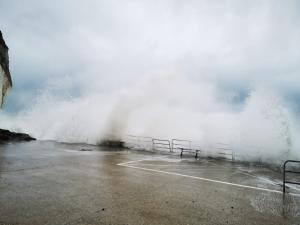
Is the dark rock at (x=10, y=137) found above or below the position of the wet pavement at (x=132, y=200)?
above

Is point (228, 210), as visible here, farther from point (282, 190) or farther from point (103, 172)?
point (103, 172)

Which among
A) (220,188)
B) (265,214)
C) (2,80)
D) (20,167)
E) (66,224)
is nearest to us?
(66,224)

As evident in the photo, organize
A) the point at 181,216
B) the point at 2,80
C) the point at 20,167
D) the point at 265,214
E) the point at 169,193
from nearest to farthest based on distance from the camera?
1. the point at 181,216
2. the point at 265,214
3. the point at 169,193
4. the point at 20,167
5. the point at 2,80

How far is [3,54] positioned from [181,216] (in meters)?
14.0

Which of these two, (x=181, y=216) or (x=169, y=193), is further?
(x=169, y=193)

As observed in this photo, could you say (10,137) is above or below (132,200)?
above

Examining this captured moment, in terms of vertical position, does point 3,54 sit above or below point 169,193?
above

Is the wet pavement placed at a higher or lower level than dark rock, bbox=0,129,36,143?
lower

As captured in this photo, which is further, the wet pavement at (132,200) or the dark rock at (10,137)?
the dark rock at (10,137)

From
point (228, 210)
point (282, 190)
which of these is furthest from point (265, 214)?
Result: point (282, 190)

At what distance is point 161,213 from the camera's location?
4309mm

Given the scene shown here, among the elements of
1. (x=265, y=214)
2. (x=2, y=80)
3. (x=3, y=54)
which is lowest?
(x=265, y=214)

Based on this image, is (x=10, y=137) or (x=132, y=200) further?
(x=10, y=137)

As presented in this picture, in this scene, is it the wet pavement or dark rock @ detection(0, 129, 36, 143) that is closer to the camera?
the wet pavement
